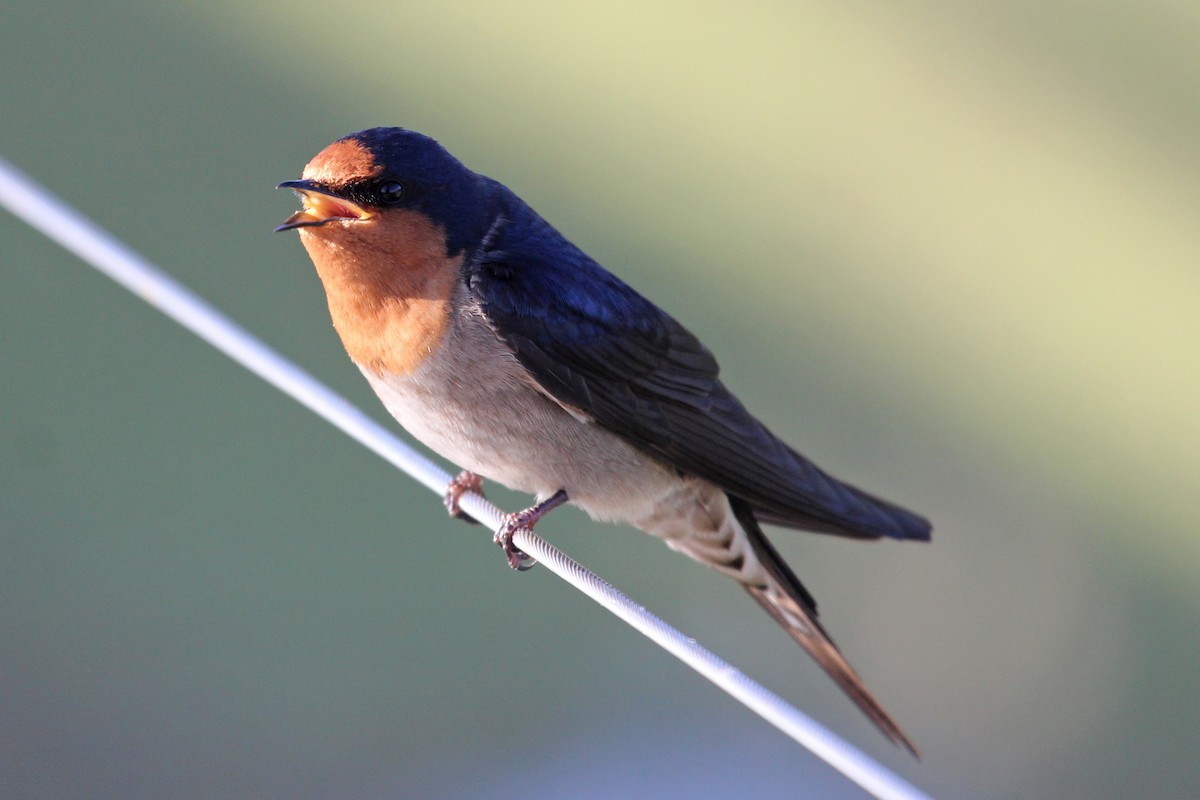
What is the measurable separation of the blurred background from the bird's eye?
162cm

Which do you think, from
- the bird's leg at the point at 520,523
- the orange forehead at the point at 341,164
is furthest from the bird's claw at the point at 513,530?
the orange forehead at the point at 341,164

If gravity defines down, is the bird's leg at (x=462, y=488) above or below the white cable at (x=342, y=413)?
above

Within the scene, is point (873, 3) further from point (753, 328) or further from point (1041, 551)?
point (1041, 551)

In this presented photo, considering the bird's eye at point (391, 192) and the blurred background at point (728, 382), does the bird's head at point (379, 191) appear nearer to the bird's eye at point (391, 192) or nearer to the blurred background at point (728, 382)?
the bird's eye at point (391, 192)

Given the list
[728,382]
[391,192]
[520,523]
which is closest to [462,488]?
[520,523]

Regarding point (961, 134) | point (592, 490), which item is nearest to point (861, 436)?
point (961, 134)

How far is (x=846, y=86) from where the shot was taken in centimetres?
463

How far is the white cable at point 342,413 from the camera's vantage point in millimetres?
1264

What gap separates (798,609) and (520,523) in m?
0.52

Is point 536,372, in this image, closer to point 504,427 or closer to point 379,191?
point 504,427

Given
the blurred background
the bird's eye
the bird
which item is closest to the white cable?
the bird

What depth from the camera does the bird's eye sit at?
1.86 meters

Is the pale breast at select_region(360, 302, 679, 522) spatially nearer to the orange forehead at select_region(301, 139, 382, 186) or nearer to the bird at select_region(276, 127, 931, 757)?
the bird at select_region(276, 127, 931, 757)

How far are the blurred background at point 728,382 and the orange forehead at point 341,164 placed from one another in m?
1.66
